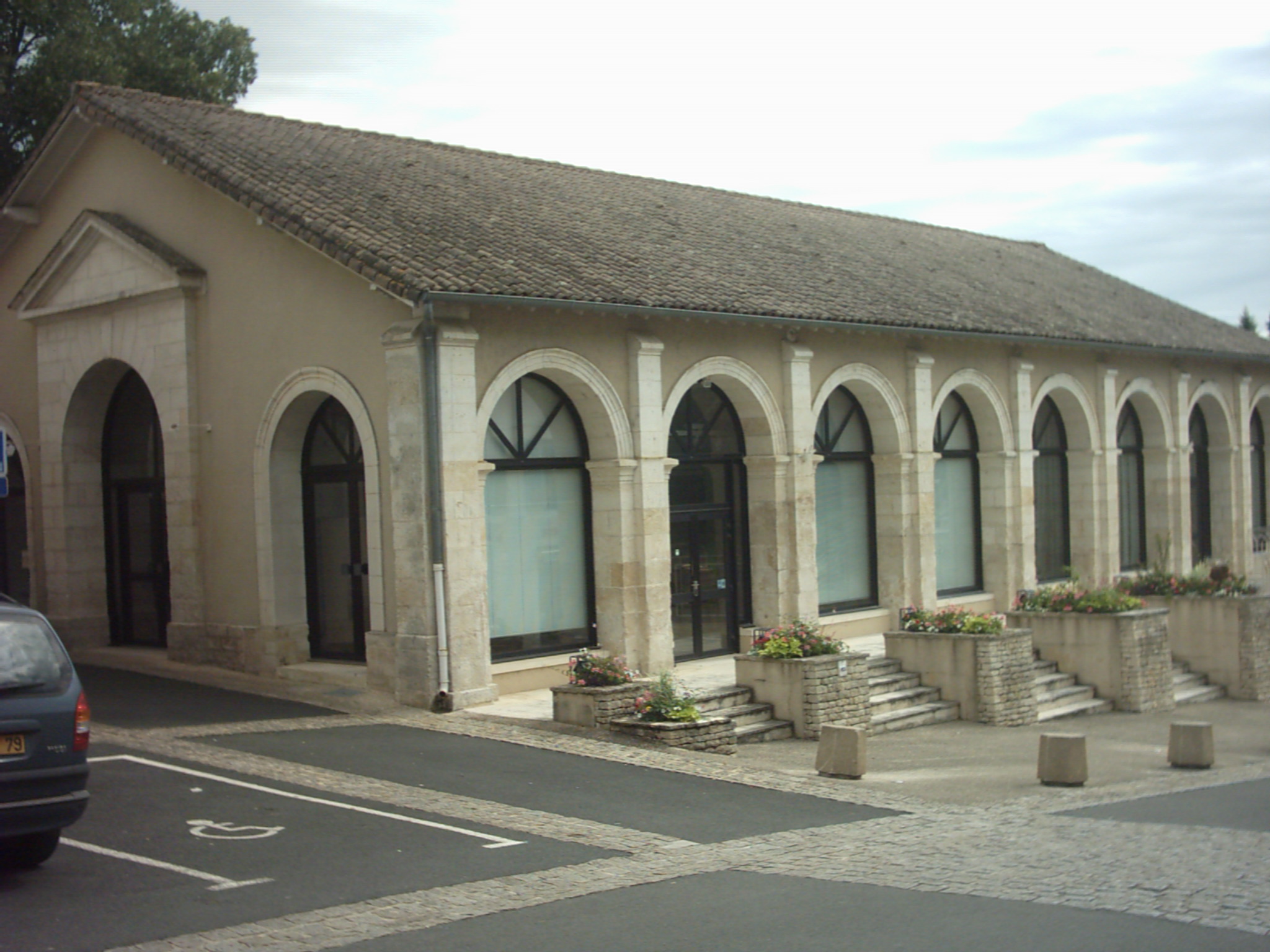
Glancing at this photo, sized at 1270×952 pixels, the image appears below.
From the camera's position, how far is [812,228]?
2477cm

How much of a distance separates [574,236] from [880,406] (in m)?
5.82

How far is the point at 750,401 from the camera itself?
18656 mm

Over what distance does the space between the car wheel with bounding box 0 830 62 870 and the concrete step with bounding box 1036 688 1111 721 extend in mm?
13512

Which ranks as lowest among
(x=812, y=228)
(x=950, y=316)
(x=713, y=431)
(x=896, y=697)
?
(x=896, y=697)

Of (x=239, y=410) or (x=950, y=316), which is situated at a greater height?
(x=950, y=316)

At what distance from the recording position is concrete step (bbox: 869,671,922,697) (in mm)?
17125

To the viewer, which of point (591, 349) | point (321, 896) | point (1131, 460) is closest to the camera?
point (321, 896)

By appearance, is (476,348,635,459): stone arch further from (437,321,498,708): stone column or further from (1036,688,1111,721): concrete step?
(1036,688,1111,721): concrete step

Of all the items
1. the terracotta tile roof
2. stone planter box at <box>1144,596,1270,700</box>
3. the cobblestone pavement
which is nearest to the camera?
the cobblestone pavement

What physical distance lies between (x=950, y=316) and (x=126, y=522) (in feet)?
42.7

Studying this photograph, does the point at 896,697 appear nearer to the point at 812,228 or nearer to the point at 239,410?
the point at 239,410

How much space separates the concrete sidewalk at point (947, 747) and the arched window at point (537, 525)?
980 millimetres

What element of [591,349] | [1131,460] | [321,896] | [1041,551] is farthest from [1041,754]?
[1131,460]

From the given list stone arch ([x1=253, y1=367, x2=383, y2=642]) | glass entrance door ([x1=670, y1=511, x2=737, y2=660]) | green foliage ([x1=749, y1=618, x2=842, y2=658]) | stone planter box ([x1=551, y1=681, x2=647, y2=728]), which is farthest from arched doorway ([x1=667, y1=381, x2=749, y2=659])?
stone arch ([x1=253, y1=367, x2=383, y2=642])
